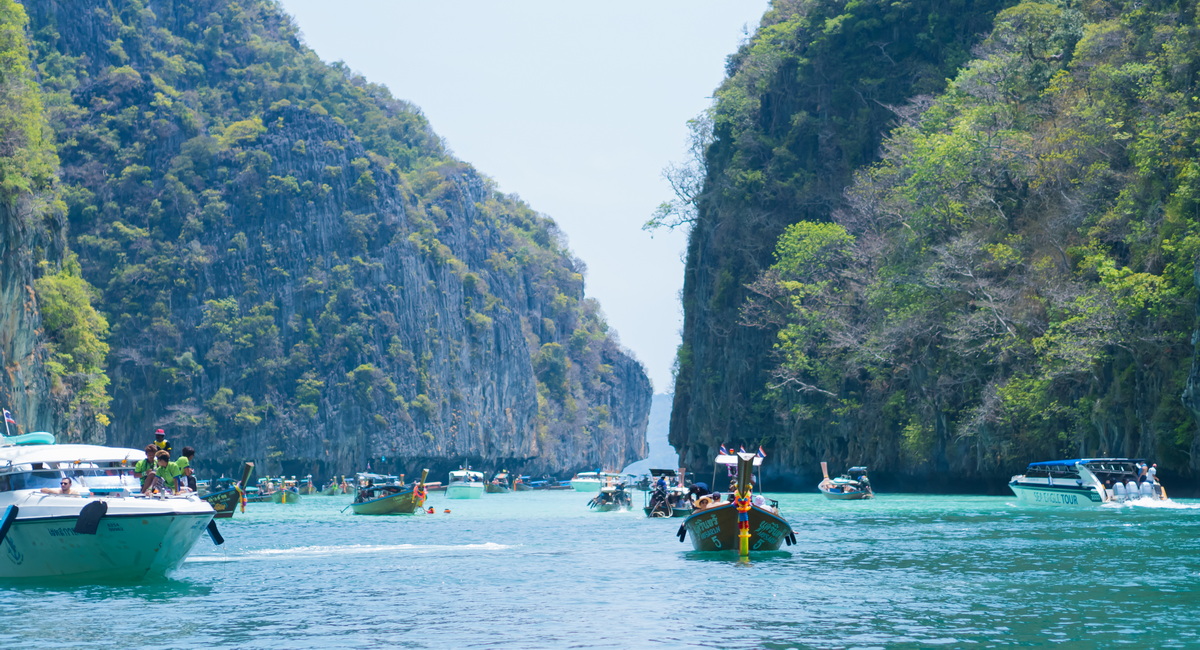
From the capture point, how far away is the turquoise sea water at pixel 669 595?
16.8 meters

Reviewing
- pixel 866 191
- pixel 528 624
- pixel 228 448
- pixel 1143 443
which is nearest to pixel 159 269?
pixel 228 448

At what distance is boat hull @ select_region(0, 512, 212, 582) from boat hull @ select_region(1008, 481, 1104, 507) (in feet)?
103

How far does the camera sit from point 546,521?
51281 mm

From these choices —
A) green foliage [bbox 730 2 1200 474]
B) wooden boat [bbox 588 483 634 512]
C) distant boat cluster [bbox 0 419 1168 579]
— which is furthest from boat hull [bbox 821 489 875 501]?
distant boat cluster [bbox 0 419 1168 579]

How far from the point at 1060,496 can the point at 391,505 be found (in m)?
31.7

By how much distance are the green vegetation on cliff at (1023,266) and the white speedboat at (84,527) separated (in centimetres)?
3099

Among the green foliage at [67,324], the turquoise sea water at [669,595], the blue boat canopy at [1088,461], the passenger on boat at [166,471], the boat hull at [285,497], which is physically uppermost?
the green foliage at [67,324]

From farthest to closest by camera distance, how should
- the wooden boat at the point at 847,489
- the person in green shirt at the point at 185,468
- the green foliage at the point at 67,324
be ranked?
the green foliage at the point at 67,324 → the wooden boat at the point at 847,489 → the person in green shirt at the point at 185,468

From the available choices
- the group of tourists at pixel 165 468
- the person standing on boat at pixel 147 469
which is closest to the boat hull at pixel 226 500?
the group of tourists at pixel 165 468

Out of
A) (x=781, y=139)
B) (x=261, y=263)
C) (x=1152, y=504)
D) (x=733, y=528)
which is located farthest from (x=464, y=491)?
(x=733, y=528)

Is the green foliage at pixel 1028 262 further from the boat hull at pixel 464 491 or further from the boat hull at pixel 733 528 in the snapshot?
the boat hull at pixel 464 491

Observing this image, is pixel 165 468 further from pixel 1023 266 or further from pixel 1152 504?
pixel 1023 266

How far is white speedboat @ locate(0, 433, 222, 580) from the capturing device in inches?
885

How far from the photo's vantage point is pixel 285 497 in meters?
84.8
